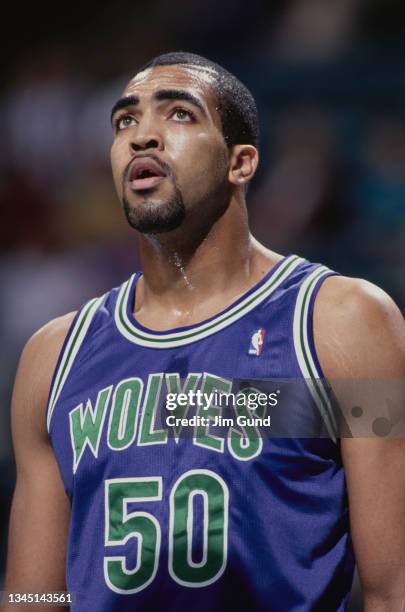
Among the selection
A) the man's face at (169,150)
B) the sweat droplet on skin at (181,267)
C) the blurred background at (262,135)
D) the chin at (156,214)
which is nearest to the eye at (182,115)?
the man's face at (169,150)

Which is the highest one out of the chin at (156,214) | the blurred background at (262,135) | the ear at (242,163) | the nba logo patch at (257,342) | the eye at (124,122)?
the blurred background at (262,135)

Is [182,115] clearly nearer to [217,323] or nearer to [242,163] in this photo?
[242,163]

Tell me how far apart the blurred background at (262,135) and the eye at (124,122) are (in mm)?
1813

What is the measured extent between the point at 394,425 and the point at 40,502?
948mm

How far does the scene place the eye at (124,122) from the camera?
8.39ft

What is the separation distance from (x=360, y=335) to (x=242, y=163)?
0.64 m

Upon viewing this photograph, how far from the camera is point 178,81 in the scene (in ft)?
8.29

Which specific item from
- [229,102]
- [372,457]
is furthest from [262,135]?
[372,457]

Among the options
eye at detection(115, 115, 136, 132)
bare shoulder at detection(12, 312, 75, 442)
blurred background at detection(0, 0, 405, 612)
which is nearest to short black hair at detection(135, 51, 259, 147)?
eye at detection(115, 115, 136, 132)

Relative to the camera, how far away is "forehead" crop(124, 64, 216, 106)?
99.0 inches

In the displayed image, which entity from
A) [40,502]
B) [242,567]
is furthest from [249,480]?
[40,502]

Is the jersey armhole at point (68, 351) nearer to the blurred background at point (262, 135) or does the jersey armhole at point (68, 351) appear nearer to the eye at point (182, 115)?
the eye at point (182, 115)

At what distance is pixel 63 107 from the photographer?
16.3 feet

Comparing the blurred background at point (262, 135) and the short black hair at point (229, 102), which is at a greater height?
the blurred background at point (262, 135)
